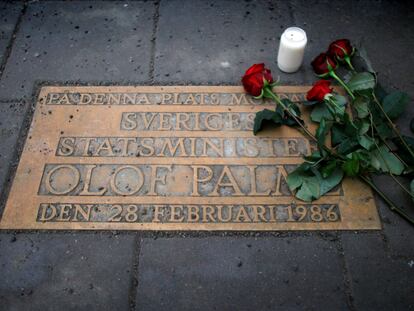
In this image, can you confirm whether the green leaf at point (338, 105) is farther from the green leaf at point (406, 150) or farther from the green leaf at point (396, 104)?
the green leaf at point (406, 150)

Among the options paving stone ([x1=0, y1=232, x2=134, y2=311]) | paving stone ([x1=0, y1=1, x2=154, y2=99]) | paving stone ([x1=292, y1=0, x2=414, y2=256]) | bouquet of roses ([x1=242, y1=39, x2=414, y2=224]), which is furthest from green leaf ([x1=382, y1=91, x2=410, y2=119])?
paving stone ([x1=0, y1=232, x2=134, y2=311])

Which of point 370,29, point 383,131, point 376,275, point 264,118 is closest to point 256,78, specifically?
point 264,118

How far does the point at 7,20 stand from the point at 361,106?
2323 millimetres

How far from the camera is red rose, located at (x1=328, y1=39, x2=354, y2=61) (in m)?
2.46

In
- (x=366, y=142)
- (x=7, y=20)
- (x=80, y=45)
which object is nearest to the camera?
(x=366, y=142)

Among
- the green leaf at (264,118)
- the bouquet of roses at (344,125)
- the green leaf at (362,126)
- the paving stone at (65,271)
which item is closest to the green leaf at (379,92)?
the bouquet of roses at (344,125)

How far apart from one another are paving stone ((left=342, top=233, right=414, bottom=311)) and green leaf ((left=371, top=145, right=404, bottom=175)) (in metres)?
0.34

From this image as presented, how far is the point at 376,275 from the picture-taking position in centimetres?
191

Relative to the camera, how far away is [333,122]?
226cm

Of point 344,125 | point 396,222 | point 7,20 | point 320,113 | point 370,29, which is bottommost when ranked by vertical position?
point 396,222

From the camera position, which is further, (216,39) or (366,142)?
(216,39)

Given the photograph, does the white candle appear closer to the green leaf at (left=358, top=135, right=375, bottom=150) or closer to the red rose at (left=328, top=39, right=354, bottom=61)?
the red rose at (left=328, top=39, right=354, bottom=61)

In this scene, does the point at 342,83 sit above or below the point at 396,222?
above

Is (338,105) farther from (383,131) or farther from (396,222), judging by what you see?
(396,222)
